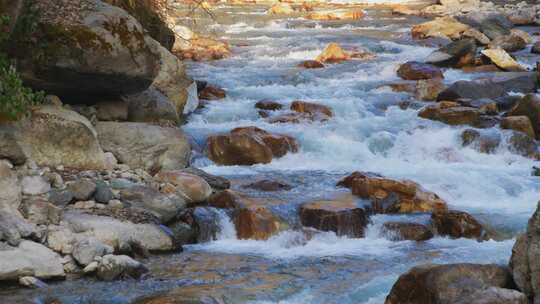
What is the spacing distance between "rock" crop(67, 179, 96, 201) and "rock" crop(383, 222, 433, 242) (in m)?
3.22

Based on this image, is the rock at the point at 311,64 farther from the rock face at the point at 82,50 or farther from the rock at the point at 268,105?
the rock face at the point at 82,50

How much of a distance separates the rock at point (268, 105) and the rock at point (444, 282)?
8.55 meters

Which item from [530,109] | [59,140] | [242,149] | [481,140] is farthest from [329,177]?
[530,109]

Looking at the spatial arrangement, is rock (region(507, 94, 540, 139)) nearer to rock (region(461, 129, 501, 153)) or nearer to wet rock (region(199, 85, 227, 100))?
rock (region(461, 129, 501, 153))

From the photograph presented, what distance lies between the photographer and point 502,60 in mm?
18375

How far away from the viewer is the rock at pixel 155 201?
8562 mm

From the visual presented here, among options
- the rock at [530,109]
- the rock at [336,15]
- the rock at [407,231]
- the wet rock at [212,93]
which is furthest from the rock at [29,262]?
the rock at [336,15]

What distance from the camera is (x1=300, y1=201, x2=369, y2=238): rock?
8.70 metres

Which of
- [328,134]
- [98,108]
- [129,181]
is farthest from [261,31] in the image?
[129,181]

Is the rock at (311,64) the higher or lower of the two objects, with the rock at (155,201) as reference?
higher

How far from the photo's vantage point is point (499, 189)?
10641 mm

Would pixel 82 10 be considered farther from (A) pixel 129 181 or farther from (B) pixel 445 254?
(B) pixel 445 254

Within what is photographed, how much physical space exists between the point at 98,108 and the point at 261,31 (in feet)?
51.6

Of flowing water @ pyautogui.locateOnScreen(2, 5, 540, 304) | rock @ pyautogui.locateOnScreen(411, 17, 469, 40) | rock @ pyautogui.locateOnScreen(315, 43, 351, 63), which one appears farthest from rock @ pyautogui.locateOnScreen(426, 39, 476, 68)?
rock @ pyautogui.locateOnScreen(411, 17, 469, 40)
